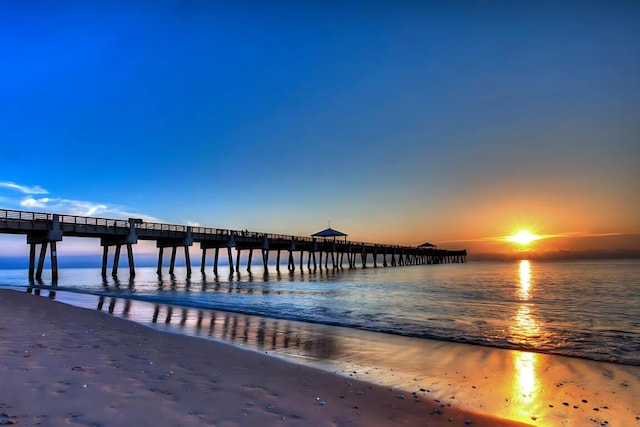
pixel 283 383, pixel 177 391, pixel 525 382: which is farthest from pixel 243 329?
pixel 525 382

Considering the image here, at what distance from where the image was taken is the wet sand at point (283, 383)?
4.18 m

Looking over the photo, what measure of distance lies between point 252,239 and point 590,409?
4846cm

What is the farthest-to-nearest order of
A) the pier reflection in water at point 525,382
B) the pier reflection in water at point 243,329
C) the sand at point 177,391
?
the pier reflection in water at point 243,329 < the pier reflection in water at point 525,382 < the sand at point 177,391

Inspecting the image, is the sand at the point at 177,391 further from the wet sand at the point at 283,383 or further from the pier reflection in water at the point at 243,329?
the pier reflection in water at the point at 243,329

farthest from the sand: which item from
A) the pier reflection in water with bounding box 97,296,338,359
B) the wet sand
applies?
the pier reflection in water with bounding box 97,296,338,359

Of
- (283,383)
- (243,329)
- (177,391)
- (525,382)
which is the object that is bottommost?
(243,329)

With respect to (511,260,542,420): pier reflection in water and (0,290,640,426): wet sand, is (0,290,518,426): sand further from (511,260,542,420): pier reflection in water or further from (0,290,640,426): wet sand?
(511,260,542,420): pier reflection in water

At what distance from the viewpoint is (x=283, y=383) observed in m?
5.67

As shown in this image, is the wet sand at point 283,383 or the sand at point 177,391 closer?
the sand at point 177,391

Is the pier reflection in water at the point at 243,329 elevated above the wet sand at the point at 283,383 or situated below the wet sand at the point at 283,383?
below

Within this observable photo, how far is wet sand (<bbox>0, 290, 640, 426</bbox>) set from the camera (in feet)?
13.7

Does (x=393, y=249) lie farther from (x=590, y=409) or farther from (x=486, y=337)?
(x=590, y=409)

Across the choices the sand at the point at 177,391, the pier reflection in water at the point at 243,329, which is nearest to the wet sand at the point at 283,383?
the sand at the point at 177,391

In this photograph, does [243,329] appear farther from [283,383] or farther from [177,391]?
[177,391]
